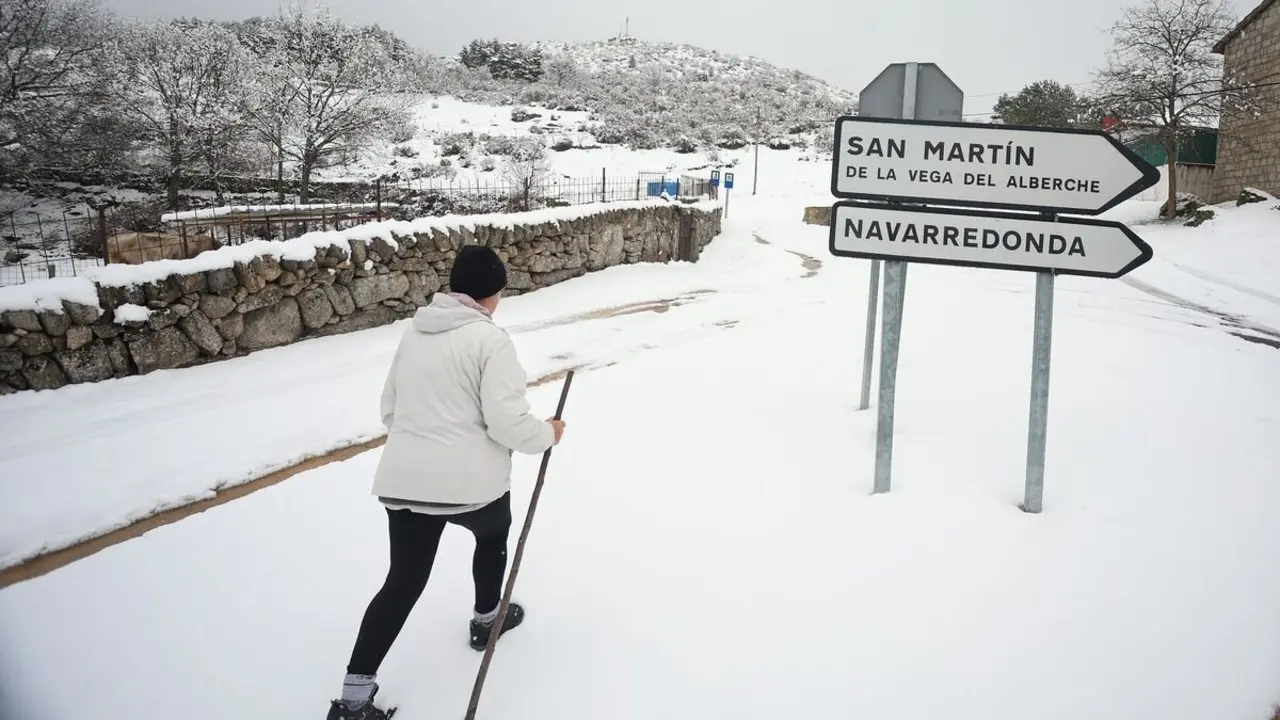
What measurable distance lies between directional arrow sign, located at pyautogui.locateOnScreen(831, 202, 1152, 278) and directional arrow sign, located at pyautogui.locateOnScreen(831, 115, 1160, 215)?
0.08 meters

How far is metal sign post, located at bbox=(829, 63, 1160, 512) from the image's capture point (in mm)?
3523

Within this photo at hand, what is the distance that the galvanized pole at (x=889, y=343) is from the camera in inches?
157

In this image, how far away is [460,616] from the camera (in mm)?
3121

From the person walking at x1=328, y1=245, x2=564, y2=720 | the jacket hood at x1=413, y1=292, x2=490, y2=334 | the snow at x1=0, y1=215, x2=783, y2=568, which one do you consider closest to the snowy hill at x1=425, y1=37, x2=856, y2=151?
the snow at x1=0, y1=215, x2=783, y2=568

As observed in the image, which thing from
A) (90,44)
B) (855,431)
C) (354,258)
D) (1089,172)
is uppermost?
(90,44)

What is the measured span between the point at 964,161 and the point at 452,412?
3.01 m

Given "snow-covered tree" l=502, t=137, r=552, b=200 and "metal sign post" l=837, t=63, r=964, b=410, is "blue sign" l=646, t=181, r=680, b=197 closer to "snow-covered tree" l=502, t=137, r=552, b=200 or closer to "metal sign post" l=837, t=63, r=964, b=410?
"snow-covered tree" l=502, t=137, r=552, b=200

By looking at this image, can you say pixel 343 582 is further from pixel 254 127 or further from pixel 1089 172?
pixel 254 127

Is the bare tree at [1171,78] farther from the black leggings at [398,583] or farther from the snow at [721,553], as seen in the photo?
the black leggings at [398,583]

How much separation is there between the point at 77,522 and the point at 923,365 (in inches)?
273

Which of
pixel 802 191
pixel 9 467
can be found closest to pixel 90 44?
pixel 9 467

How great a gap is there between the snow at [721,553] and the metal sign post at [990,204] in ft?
2.29

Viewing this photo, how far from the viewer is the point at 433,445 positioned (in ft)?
7.80

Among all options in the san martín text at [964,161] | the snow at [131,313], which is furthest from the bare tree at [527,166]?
the san martín text at [964,161]
